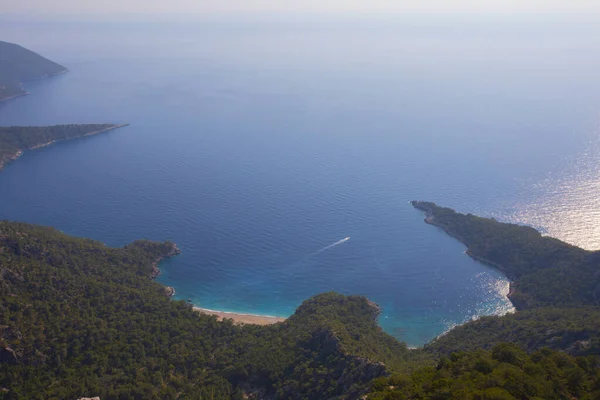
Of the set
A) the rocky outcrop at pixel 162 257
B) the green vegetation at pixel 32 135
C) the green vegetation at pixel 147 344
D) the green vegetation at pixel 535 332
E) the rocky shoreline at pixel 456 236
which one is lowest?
the green vegetation at pixel 147 344

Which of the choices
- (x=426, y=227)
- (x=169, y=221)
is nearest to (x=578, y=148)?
(x=426, y=227)

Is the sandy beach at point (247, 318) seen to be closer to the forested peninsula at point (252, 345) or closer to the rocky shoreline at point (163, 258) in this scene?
the rocky shoreline at point (163, 258)

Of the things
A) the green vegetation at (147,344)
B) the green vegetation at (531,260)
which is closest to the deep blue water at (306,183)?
the green vegetation at (531,260)

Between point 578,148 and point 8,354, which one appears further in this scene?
point 578,148

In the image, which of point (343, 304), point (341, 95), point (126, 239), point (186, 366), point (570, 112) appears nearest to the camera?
point (186, 366)

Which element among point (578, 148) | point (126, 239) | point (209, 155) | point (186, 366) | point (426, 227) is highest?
point (578, 148)

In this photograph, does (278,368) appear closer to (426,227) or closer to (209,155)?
(426,227)
